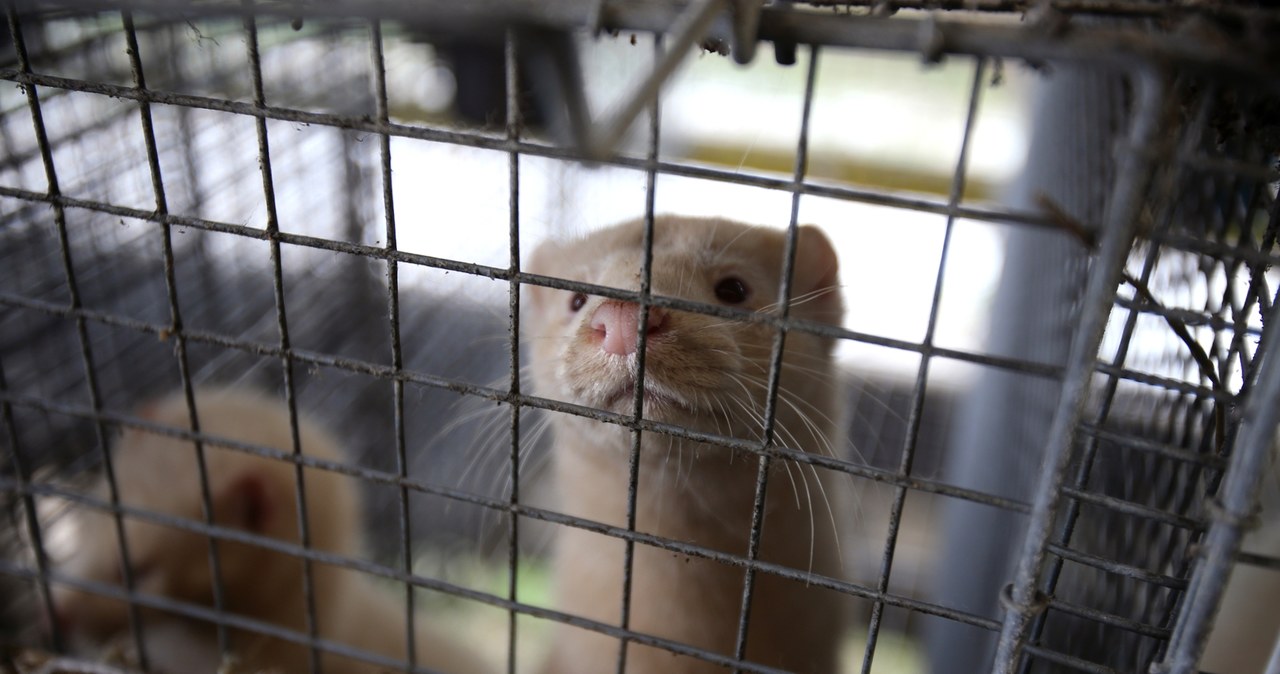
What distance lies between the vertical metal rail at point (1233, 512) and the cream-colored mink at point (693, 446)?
0.39 meters

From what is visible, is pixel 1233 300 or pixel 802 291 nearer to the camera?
pixel 1233 300

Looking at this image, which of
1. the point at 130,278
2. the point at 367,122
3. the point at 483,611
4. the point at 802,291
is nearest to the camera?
the point at 367,122

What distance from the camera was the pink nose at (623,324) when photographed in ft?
2.93

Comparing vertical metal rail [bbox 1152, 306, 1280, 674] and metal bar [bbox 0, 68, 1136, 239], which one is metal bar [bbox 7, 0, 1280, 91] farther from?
vertical metal rail [bbox 1152, 306, 1280, 674]

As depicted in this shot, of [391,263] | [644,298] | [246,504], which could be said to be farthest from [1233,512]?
[246,504]

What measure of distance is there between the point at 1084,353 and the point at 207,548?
1.39 metres

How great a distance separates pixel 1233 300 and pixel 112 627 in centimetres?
170

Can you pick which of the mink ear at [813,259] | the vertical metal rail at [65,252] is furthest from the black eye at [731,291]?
the vertical metal rail at [65,252]

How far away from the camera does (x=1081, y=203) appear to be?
4.33 ft

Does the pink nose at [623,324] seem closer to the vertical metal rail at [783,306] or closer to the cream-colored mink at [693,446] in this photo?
the cream-colored mink at [693,446]

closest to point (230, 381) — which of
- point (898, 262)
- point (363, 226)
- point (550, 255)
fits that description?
point (363, 226)

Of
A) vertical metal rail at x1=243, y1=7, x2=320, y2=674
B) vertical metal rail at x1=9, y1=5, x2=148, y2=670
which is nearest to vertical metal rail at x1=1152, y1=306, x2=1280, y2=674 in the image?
vertical metal rail at x1=243, y1=7, x2=320, y2=674

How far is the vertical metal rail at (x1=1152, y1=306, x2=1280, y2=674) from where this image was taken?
55 centimetres

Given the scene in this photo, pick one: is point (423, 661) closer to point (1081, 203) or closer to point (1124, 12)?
point (1081, 203)
